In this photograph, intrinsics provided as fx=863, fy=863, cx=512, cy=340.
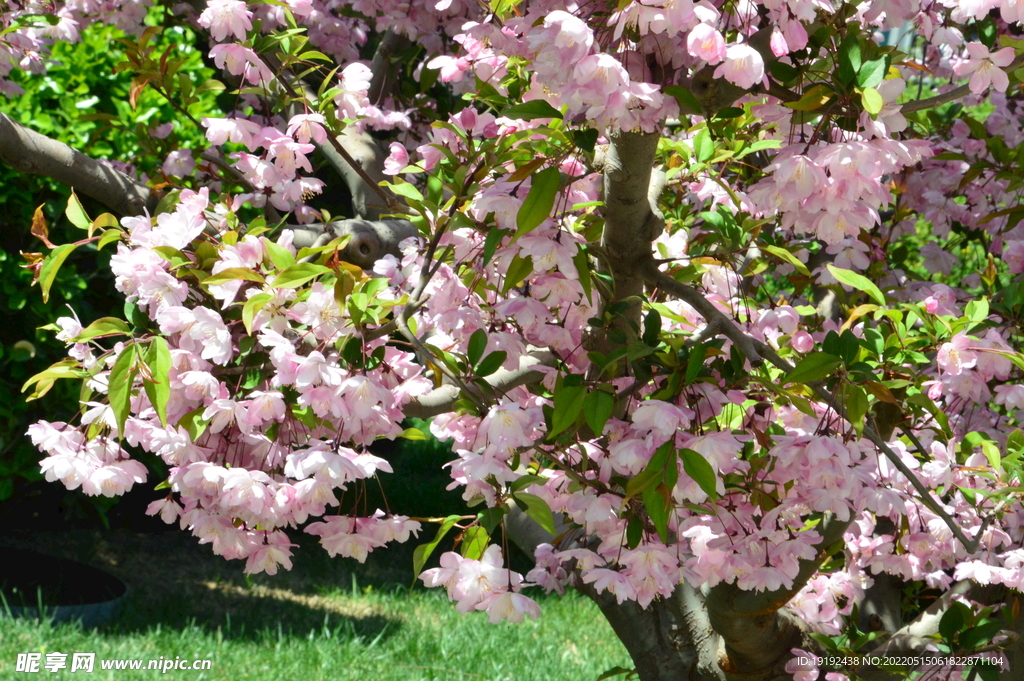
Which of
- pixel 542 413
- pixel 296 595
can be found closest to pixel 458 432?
pixel 542 413

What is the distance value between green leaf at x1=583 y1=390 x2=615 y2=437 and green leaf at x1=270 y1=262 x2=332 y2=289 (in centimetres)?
37

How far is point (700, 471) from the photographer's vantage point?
1.01 metres

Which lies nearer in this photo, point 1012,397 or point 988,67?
point 988,67

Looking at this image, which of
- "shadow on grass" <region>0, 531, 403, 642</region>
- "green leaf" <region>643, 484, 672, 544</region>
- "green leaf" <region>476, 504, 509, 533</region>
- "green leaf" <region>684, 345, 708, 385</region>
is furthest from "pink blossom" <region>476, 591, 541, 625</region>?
"shadow on grass" <region>0, 531, 403, 642</region>

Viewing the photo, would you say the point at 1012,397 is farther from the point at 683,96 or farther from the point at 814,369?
the point at 683,96

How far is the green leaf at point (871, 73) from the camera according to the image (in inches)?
36.4

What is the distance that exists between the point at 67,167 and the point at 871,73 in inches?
59.8

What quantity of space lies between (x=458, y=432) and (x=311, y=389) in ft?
1.17

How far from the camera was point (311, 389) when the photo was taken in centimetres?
108

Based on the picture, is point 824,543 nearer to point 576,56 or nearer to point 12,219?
point 576,56

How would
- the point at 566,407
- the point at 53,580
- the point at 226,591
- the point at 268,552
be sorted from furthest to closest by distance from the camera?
the point at 226,591
the point at 53,580
the point at 268,552
the point at 566,407

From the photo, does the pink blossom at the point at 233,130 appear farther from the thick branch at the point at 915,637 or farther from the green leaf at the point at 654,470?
the thick branch at the point at 915,637

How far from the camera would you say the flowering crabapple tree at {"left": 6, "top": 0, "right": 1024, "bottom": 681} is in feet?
3.28

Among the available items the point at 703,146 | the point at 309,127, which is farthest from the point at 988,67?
the point at 309,127
